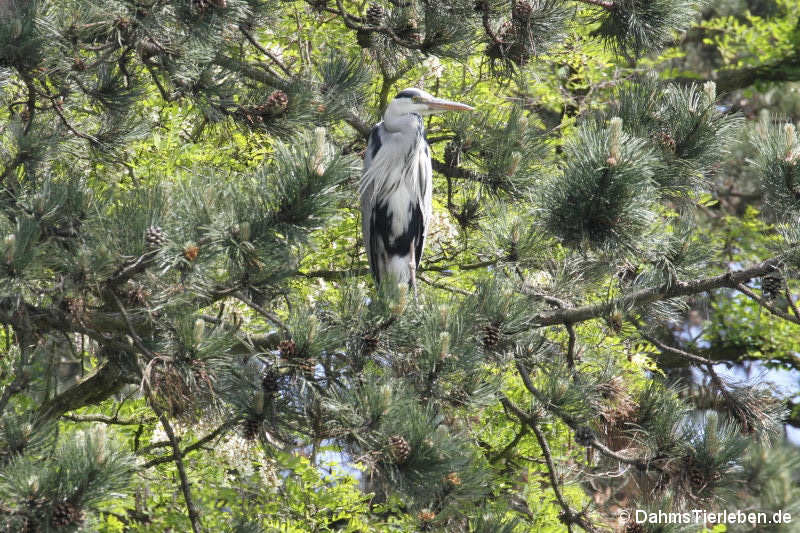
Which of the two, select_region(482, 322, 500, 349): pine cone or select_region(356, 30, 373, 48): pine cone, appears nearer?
select_region(482, 322, 500, 349): pine cone

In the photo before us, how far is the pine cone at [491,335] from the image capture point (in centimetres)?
A: 254

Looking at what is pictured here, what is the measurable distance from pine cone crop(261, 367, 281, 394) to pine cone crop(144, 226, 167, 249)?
444mm

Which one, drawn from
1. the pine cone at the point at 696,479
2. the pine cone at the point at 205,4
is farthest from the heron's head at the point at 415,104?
the pine cone at the point at 696,479

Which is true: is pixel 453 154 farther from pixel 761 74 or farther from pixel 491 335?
pixel 761 74

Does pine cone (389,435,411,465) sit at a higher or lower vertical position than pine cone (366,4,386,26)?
lower

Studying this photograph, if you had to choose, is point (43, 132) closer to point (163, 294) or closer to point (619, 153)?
point (163, 294)

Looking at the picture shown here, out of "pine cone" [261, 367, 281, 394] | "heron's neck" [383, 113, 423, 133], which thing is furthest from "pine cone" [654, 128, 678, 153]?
"pine cone" [261, 367, 281, 394]

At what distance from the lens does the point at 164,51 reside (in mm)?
2697

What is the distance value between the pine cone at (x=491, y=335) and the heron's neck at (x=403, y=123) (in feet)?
5.57

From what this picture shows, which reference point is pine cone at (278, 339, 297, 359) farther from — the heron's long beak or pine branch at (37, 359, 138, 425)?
the heron's long beak

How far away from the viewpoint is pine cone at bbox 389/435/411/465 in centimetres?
213

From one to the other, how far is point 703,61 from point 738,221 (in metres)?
2.67

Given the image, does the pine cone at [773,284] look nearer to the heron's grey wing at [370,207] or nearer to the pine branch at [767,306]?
the pine branch at [767,306]

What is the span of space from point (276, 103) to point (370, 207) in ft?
4.02
